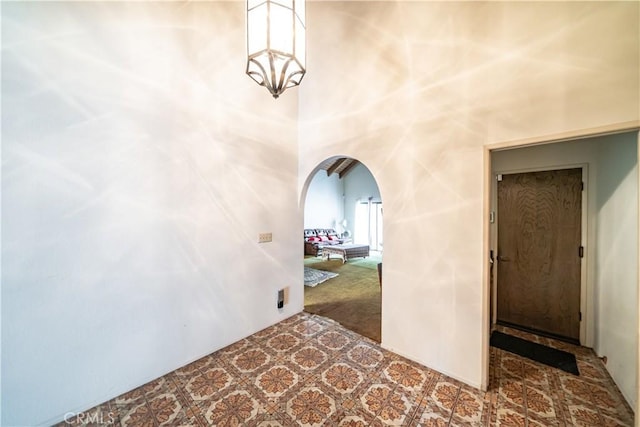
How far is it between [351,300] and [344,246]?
363 centimetres

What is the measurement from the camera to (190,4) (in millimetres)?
2271

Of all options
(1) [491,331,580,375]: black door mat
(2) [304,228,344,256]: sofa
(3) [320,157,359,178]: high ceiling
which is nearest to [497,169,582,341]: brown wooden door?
(1) [491,331,580,375]: black door mat

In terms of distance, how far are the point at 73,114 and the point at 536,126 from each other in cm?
340

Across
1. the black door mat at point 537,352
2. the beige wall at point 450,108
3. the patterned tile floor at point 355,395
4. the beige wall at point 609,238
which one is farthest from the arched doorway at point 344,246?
the beige wall at point 609,238

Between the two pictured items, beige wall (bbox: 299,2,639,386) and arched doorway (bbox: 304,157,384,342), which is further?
arched doorway (bbox: 304,157,384,342)

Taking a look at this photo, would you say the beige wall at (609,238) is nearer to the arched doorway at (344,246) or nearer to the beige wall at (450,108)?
the beige wall at (450,108)

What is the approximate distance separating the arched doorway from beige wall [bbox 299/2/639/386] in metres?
0.62

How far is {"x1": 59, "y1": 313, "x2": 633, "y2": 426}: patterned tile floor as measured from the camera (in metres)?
1.68

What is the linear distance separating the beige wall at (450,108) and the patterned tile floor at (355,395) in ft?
0.93

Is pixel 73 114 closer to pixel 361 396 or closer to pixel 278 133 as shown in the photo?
pixel 278 133

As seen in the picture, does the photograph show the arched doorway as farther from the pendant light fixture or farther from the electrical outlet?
the pendant light fixture

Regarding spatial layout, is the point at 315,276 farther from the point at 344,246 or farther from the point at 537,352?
the point at 537,352

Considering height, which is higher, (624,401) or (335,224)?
(335,224)

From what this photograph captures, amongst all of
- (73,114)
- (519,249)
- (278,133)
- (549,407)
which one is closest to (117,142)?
(73,114)
